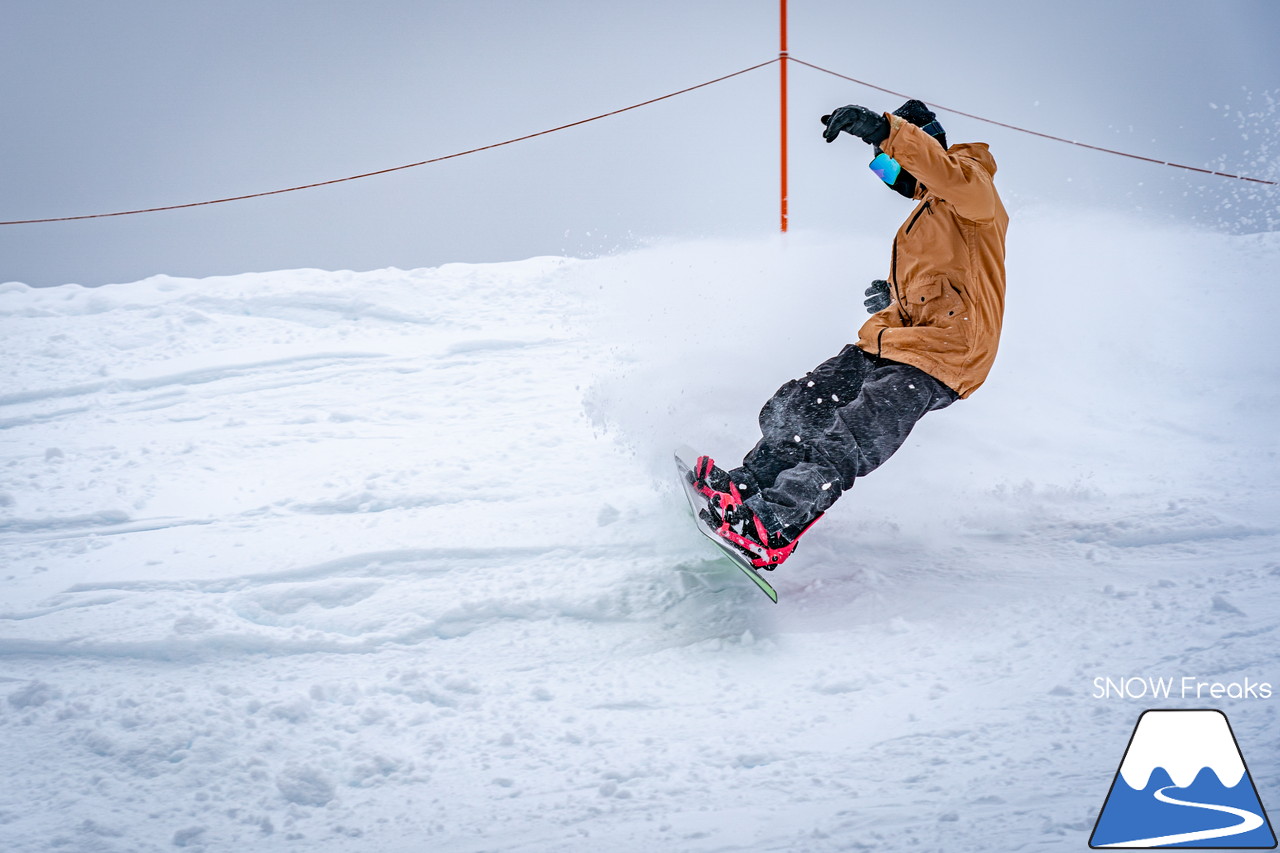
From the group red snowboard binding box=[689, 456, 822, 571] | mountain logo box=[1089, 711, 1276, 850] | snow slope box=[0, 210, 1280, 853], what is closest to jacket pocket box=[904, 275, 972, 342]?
red snowboard binding box=[689, 456, 822, 571]

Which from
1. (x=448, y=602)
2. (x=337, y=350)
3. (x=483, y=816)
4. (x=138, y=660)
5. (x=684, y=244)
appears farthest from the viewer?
(x=684, y=244)

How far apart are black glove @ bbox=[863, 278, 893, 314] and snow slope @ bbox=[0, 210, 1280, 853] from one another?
767 mm

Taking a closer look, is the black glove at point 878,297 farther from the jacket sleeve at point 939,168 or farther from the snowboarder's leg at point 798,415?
the jacket sleeve at point 939,168

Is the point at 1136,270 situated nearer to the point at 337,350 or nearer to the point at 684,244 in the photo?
the point at 684,244

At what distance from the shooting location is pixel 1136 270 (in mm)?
6035

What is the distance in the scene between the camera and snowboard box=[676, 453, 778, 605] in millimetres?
2420

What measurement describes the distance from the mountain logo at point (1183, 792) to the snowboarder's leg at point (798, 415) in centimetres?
116

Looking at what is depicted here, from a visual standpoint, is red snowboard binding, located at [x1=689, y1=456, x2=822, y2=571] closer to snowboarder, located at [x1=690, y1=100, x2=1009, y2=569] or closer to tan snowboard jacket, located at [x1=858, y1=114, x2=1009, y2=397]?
snowboarder, located at [x1=690, y1=100, x2=1009, y2=569]

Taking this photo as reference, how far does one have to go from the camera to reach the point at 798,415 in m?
2.77

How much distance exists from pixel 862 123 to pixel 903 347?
660 millimetres

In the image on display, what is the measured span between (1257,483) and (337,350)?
16.0 ft

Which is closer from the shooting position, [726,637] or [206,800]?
[206,800]

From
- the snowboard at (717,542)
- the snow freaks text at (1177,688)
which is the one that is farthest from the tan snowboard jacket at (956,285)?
the snow freaks text at (1177,688)

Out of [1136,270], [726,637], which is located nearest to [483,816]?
[726,637]
